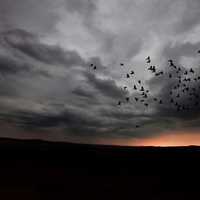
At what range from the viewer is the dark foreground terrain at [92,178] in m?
16.7

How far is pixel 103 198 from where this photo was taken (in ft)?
53.5

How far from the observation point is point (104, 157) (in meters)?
28.5

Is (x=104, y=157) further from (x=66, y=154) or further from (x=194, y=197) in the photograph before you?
(x=194, y=197)

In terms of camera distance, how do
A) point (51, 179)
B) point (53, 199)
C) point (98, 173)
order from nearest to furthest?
point (53, 199), point (51, 179), point (98, 173)

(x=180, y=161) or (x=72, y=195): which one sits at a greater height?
(x=180, y=161)

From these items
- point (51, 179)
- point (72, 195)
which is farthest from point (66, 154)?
point (72, 195)

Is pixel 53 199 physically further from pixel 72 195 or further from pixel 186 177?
pixel 186 177

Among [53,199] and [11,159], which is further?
[11,159]

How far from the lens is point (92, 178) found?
20.1 m

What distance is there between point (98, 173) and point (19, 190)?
6739mm

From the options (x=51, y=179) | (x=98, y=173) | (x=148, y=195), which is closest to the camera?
(x=148, y=195)

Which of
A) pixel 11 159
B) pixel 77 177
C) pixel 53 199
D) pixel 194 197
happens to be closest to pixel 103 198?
pixel 53 199

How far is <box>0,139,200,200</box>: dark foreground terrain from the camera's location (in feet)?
54.7

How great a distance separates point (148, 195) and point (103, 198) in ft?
9.18
